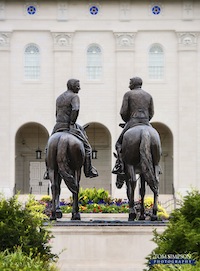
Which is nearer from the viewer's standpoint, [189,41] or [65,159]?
[65,159]

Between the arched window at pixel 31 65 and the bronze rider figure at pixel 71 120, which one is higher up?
the arched window at pixel 31 65

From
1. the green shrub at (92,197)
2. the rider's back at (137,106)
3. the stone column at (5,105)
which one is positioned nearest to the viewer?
the rider's back at (137,106)

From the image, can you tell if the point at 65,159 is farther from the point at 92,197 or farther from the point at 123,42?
the point at 123,42

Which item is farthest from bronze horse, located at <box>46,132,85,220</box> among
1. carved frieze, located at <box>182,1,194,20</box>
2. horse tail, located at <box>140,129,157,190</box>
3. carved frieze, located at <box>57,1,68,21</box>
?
carved frieze, located at <box>182,1,194,20</box>

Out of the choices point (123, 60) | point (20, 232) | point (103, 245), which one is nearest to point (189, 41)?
point (123, 60)

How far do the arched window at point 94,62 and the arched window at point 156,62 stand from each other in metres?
2.47

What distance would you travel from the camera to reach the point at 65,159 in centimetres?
1681

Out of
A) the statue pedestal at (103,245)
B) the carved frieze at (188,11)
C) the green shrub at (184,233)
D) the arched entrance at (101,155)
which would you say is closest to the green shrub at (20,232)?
the green shrub at (184,233)

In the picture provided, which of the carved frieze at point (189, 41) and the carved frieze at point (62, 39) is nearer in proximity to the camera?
the carved frieze at point (189, 41)

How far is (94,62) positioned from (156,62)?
9.83ft

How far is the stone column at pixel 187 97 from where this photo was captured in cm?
4300

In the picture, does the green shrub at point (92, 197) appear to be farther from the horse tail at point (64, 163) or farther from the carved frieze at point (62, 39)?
the carved frieze at point (62, 39)

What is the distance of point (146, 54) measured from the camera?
43.4 meters

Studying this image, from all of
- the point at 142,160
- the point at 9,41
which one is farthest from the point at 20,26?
the point at 142,160
